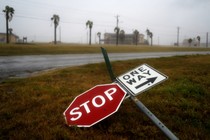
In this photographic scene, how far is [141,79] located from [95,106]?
0.68 m

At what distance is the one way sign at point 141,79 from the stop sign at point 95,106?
128 millimetres

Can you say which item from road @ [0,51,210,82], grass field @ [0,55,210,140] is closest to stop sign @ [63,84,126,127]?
grass field @ [0,55,210,140]

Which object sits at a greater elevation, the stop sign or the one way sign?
the one way sign

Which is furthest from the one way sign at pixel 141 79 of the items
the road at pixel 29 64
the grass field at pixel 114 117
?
the road at pixel 29 64

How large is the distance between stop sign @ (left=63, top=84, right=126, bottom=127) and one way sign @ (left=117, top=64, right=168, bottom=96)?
13 cm

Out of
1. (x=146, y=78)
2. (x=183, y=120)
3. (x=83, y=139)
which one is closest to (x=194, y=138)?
(x=183, y=120)

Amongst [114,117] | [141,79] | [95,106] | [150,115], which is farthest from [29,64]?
[150,115]

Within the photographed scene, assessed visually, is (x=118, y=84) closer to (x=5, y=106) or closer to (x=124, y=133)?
(x=124, y=133)

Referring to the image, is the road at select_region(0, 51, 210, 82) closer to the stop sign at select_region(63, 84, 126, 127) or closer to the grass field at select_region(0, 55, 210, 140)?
the grass field at select_region(0, 55, 210, 140)

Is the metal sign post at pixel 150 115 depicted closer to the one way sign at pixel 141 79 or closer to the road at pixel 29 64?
the one way sign at pixel 141 79

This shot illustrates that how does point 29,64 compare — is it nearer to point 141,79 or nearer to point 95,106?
point 95,106

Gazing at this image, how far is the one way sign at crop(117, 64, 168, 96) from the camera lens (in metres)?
2.28

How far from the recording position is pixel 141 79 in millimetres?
2412

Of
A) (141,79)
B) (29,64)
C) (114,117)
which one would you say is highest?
(141,79)
